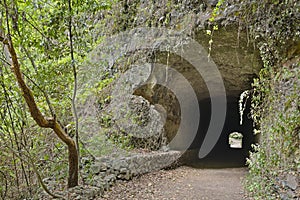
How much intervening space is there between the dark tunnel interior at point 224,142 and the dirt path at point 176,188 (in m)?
2.38

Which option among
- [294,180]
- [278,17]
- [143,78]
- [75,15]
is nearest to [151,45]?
[143,78]

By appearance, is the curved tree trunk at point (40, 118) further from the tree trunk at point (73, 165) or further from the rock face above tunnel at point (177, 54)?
the rock face above tunnel at point (177, 54)

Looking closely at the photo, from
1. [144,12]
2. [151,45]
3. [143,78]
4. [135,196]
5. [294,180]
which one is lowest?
[135,196]

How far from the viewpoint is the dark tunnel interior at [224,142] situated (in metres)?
9.82

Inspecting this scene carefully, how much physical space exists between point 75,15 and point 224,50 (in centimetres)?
313

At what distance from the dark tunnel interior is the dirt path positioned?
2.38m

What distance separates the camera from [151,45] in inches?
240

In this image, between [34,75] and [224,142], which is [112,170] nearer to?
[34,75]

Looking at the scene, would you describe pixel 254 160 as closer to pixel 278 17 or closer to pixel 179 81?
pixel 278 17

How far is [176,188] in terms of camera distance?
5496mm

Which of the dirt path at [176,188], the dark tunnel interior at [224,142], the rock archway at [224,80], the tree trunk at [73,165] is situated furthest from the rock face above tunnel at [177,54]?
the tree trunk at [73,165]

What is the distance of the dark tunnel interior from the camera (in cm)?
982

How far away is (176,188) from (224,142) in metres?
9.13

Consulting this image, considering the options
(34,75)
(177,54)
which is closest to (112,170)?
(34,75)
